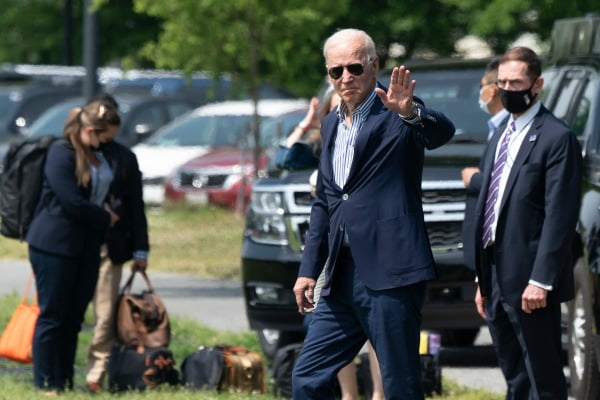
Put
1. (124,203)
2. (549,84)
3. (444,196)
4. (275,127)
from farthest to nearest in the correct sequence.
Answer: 1. (275,127)
2. (549,84)
3. (444,196)
4. (124,203)

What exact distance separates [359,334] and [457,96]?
Result: 5.06 metres

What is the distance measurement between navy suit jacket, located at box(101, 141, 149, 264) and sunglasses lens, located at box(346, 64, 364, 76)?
341 cm

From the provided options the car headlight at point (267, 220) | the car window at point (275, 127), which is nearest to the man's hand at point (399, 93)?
the car headlight at point (267, 220)

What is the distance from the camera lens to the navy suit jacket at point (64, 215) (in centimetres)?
892

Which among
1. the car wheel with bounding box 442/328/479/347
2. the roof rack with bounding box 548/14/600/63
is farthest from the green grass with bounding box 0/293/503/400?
the roof rack with bounding box 548/14/600/63

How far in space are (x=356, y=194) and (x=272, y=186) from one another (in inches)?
156

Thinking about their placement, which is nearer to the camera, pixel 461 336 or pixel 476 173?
pixel 476 173

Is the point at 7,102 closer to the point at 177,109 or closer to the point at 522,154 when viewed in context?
the point at 177,109

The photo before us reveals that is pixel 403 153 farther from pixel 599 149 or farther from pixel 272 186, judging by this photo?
pixel 272 186

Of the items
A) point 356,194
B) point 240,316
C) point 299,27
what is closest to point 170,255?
point 299,27

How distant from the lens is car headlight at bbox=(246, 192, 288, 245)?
32.4 feet

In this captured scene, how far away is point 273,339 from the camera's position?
10.5 metres

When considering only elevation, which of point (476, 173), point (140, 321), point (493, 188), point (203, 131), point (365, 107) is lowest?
point (203, 131)

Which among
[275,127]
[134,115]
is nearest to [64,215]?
[275,127]
